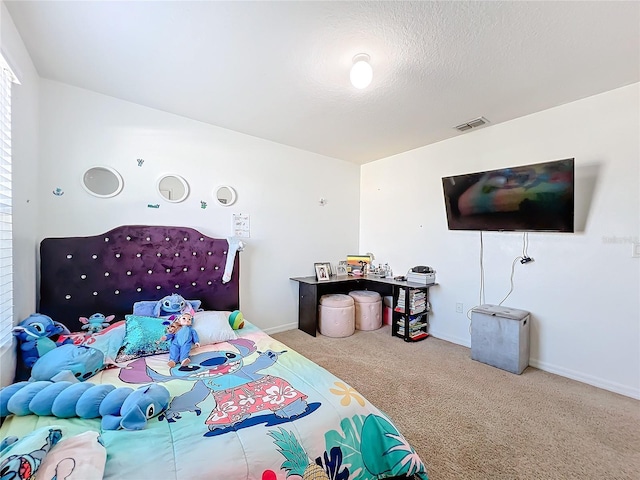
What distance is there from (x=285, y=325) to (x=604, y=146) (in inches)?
144

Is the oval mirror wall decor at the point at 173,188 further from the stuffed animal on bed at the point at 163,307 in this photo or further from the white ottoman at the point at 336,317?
the white ottoman at the point at 336,317

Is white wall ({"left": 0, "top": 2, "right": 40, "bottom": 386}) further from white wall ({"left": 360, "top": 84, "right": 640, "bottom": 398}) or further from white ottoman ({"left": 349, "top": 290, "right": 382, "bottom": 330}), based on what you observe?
white wall ({"left": 360, "top": 84, "right": 640, "bottom": 398})

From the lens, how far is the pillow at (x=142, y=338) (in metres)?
1.78

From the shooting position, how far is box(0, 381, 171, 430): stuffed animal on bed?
1.12m

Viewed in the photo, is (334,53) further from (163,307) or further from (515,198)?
(163,307)

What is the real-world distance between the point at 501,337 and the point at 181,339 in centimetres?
274

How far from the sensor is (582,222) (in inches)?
93.0

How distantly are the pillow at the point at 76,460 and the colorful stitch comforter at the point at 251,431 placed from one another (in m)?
0.02

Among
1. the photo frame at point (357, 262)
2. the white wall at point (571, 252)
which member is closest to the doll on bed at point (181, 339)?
the photo frame at point (357, 262)

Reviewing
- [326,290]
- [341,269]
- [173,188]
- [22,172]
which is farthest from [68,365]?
[341,269]

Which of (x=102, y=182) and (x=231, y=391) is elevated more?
(x=102, y=182)

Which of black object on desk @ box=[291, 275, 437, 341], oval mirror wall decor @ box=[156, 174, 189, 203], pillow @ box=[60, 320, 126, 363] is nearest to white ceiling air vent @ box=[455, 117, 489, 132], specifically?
black object on desk @ box=[291, 275, 437, 341]

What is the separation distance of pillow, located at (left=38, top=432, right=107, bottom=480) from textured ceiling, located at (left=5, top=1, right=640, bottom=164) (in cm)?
198

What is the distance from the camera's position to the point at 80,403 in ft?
3.73
